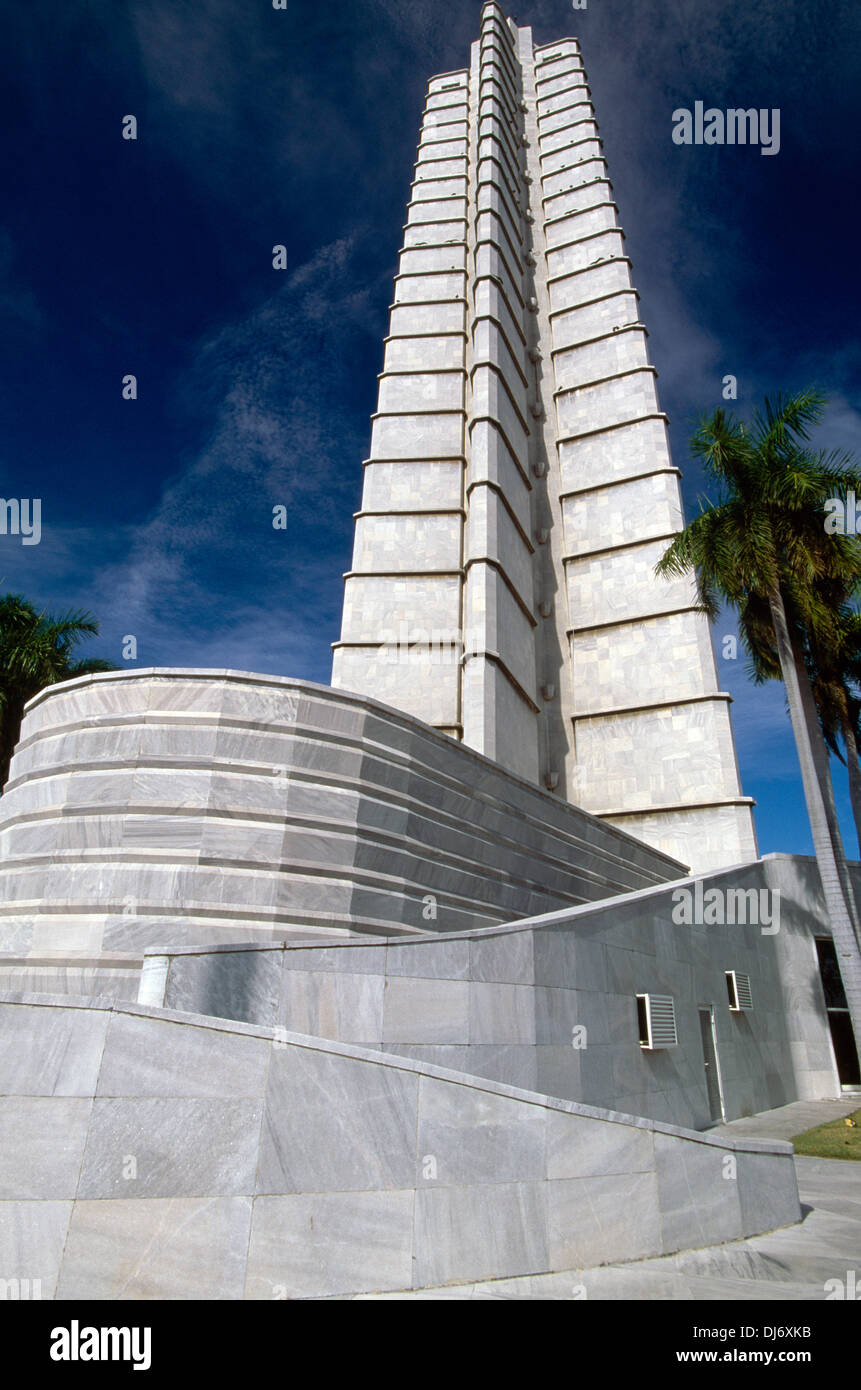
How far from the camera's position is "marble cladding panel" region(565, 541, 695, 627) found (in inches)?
1220

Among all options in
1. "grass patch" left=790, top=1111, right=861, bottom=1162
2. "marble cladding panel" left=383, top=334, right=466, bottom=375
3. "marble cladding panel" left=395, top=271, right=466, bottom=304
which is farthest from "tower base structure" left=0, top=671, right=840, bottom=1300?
"marble cladding panel" left=395, top=271, right=466, bottom=304

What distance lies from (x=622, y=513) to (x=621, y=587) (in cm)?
355

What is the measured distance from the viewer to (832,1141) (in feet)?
42.2

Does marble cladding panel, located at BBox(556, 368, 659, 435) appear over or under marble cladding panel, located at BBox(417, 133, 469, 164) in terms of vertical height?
under

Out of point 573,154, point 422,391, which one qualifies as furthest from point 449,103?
point 422,391

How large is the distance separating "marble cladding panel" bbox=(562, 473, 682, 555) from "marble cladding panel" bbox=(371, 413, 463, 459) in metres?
6.09

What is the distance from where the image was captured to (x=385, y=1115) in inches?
214

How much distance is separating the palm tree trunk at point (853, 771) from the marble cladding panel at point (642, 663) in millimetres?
4860

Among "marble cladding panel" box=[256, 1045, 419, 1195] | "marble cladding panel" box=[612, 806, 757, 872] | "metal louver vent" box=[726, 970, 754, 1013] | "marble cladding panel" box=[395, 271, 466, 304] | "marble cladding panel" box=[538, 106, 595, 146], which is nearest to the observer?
"marble cladding panel" box=[256, 1045, 419, 1195]

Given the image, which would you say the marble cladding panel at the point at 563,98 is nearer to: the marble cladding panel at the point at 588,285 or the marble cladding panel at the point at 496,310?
the marble cladding panel at the point at 588,285

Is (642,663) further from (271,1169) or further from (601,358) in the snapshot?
(271,1169)

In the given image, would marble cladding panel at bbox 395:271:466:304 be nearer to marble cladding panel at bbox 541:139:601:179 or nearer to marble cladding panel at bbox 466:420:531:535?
marble cladding panel at bbox 466:420:531:535
